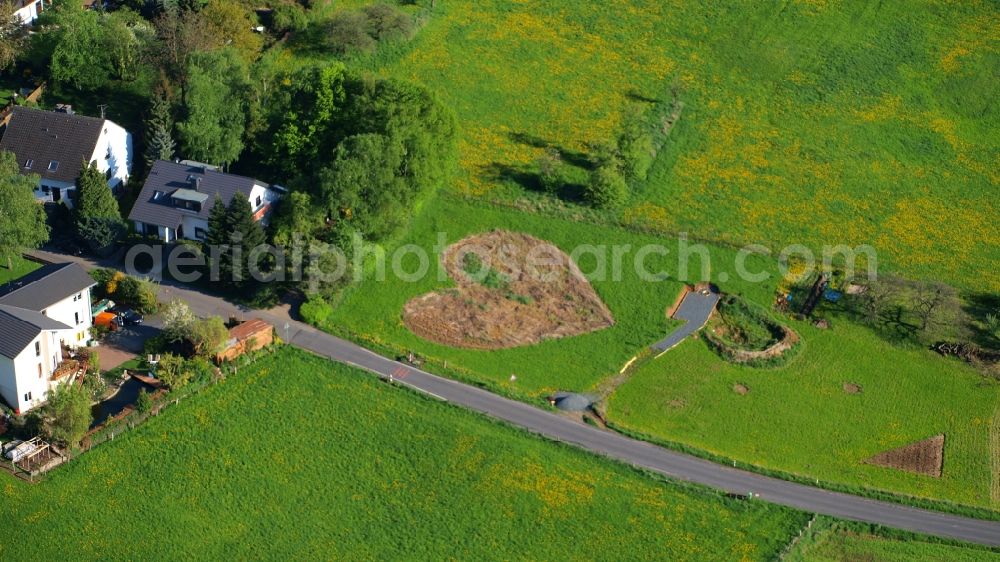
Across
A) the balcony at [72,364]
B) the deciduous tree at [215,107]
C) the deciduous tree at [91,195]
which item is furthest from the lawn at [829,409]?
the deciduous tree at [91,195]

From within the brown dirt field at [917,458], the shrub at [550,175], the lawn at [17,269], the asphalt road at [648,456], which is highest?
the shrub at [550,175]

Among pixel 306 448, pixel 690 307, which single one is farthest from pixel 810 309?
pixel 306 448

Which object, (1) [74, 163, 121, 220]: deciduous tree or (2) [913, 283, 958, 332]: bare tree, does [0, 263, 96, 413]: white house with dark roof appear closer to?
(1) [74, 163, 121, 220]: deciduous tree

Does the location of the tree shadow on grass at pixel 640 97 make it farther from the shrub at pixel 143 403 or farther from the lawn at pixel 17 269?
the shrub at pixel 143 403

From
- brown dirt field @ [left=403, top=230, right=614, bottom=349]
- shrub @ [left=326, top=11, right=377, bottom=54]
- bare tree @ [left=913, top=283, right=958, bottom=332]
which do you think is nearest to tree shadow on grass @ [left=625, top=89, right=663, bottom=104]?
brown dirt field @ [left=403, top=230, right=614, bottom=349]

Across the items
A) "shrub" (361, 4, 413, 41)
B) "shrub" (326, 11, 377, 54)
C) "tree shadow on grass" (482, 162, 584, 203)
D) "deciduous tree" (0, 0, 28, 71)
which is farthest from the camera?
"shrub" (361, 4, 413, 41)

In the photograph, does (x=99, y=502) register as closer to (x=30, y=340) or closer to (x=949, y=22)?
(x=30, y=340)
